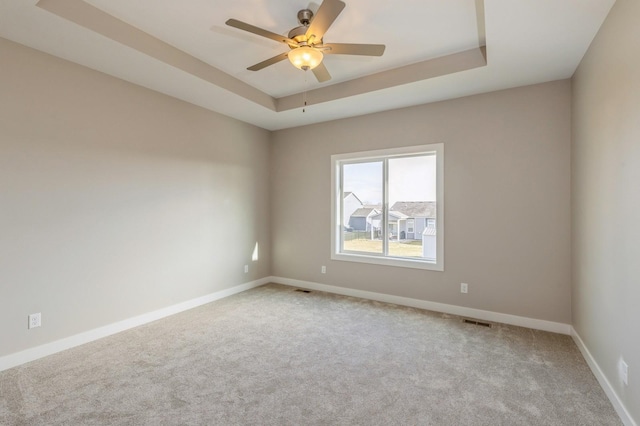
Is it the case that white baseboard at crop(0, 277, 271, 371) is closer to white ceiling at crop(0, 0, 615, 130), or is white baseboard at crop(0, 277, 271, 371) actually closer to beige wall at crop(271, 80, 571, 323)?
beige wall at crop(271, 80, 571, 323)

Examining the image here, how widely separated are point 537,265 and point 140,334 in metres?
4.28

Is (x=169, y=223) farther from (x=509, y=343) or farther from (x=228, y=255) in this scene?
(x=509, y=343)

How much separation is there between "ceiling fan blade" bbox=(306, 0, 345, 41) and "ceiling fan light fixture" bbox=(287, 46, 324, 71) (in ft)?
0.30

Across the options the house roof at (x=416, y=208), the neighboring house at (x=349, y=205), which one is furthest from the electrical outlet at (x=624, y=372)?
the neighboring house at (x=349, y=205)

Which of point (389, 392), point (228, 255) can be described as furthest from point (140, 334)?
point (389, 392)

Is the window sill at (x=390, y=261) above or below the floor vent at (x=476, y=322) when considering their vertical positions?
above

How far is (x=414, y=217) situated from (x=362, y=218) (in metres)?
0.81

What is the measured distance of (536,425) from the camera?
5.95 ft

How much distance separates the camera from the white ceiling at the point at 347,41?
223 cm

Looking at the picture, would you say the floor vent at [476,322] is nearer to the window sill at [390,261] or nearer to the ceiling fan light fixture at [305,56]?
the window sill at [390,261]

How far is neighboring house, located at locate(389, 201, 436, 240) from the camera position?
3.97 m

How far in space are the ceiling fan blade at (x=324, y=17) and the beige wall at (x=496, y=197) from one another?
87.3 inches

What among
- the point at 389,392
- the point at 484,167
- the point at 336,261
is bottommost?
the point at 389,392

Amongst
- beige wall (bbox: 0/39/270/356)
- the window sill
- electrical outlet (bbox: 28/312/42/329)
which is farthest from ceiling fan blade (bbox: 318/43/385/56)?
electrical outlet (bbox: 28/312/42/329)
